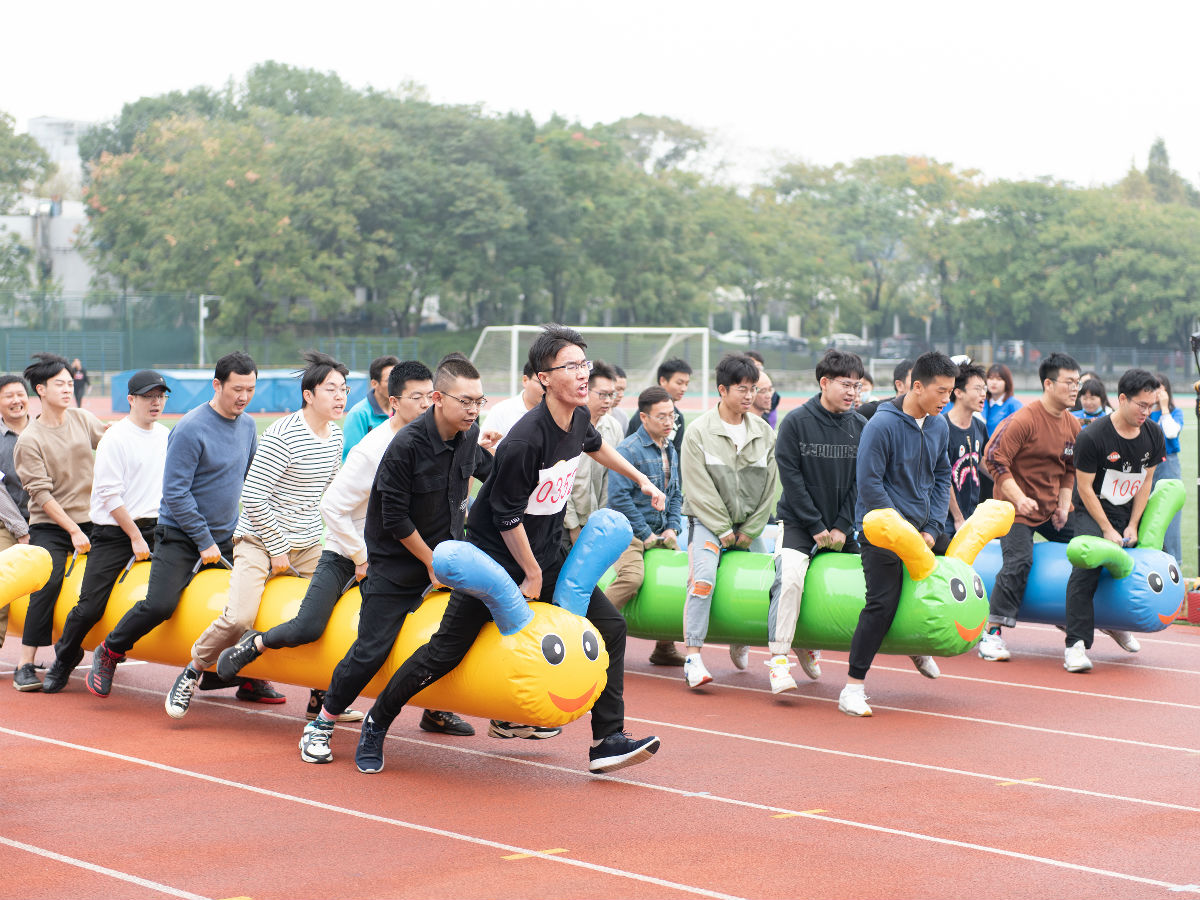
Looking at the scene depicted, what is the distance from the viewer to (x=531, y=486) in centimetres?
581

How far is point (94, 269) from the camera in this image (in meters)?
55.9

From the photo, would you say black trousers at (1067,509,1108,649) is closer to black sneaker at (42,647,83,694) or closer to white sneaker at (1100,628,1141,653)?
white sneaker at (1100,628,1141,653)

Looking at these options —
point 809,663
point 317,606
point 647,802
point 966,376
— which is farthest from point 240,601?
point 966,376

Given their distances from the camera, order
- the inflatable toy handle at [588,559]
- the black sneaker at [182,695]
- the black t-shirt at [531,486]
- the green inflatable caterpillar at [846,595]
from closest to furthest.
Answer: the black t-shirt at [531,486], the inflatable toy handle at [588,559], the black sneaker at [182,695], the green inflatable caterpillar at [846,595]

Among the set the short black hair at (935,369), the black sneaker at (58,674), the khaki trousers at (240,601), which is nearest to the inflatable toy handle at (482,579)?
the khaki trousers at (240,601)

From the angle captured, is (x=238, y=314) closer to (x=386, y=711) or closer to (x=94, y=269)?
(x=94, y=269)

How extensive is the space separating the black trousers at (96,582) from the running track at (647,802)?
0.34 metres

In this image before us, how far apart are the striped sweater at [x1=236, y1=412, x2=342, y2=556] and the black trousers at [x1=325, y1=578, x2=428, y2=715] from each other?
3.18 feet

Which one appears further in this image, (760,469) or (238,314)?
(238,314)

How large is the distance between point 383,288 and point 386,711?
47.5 m

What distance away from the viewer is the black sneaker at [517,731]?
6.61 m

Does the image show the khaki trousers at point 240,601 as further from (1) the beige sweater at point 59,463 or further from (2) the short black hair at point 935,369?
(2) the short black hair at point 935,369

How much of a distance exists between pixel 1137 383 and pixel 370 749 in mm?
5454

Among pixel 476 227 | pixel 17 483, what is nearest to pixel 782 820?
pixel 17 483
